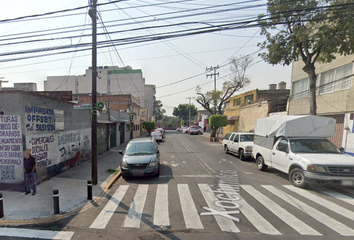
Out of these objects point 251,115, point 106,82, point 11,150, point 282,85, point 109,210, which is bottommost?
point 109,210

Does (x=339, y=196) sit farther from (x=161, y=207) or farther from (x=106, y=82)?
(x=106, y=82)

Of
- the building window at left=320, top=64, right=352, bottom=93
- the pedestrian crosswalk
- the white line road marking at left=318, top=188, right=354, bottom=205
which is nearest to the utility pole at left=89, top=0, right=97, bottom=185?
the pedestrian crosswalk

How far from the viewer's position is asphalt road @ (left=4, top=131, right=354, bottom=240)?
3391 mm

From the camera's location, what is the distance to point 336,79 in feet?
36.2

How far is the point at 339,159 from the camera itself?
546 cm

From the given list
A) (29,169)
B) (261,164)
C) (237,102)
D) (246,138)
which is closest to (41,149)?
(29,169)

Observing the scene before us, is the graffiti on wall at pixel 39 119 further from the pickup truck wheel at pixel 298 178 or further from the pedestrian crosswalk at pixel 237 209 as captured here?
the pickup truck wheel at pixel 298 178

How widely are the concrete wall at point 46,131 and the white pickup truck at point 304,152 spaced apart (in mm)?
9543

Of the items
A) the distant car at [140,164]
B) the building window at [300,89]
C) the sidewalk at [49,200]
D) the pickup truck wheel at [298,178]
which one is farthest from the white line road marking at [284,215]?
the building window at [300,89]

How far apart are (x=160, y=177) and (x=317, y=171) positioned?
5.69 meters

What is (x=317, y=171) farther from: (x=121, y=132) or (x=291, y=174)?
(x=121, y=132)

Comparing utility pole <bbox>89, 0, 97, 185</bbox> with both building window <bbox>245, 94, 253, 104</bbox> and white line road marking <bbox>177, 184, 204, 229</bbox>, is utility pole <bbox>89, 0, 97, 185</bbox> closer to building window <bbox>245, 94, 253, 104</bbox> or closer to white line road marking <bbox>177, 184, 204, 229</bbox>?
white line road marking <bbox>177, 184, 204, 229</bbox>

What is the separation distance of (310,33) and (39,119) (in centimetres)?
1322

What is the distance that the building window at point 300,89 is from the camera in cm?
1353
